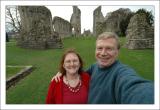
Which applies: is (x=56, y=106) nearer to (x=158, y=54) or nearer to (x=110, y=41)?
(x=110, y=41)

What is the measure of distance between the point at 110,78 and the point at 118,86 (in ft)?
0.50

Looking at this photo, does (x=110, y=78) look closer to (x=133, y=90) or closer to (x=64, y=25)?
(x=133, y=90)

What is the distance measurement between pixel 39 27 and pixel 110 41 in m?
8.73

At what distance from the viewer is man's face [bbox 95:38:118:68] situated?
2.55 m

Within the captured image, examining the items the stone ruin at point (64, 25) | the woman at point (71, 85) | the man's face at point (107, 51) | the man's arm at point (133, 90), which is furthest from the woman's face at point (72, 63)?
the stone ruin at point (64, 25)

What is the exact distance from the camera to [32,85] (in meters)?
4.75

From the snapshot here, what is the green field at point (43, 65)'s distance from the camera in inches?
165

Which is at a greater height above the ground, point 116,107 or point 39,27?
point 39,27

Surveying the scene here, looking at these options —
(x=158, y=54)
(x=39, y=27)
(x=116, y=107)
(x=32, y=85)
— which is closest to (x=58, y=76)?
(x=116, y=107)

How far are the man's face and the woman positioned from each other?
31cm

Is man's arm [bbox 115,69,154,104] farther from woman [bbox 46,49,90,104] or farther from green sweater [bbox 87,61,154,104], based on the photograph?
woman [bbox 46,49,90,104]

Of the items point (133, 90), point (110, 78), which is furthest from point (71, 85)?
point (133, 90)

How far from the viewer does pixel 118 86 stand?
2.41 metres

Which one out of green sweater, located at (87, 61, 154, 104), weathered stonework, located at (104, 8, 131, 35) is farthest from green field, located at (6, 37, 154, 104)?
green sweater, located at (87, 61, 154, 104)
